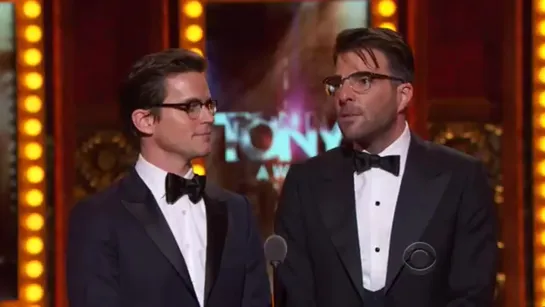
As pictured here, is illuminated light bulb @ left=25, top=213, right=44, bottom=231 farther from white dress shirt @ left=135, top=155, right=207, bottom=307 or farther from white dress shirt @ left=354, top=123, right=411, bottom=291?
white dress shirt @ left=354, top=123, right=411, bottom=291

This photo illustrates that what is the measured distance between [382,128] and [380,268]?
0.35m

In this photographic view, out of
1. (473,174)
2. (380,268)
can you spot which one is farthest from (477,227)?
(380,268)

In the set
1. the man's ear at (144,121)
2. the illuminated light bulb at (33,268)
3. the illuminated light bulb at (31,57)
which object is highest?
the illuminated light bulb at (31,57)

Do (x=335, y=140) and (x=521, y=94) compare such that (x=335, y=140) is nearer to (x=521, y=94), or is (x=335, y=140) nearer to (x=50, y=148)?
(x=521, y=94)

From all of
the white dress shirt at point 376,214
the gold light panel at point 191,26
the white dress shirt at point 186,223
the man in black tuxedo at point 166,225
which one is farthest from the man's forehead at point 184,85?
the gold light panel at point 191,26

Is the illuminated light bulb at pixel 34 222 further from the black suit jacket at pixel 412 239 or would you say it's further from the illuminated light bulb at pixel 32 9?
the black suit jacket at pixel 412 239

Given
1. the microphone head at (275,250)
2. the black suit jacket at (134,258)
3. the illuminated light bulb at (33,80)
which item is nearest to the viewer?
the microphone head at (275,250)

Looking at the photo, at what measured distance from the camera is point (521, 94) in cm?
304

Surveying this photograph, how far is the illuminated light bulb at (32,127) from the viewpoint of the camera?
117 inches

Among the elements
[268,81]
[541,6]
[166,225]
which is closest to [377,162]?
[166,225]

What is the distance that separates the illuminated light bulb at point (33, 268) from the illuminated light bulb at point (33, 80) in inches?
25.2

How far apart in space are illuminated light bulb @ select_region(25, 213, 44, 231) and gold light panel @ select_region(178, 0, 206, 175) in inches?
23.5

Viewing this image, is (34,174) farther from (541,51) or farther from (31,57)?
(541,51)

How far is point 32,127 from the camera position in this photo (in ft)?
9.74
